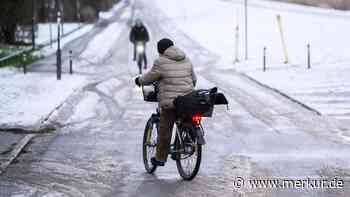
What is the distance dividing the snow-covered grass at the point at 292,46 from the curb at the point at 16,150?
6.47 metres

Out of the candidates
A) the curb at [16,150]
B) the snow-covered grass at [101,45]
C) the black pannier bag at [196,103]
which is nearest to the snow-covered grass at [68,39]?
the snow-covered grass at [101,45]

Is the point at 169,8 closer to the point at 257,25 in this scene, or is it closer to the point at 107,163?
the point at 257,25

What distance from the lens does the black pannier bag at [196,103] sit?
29.9 feet

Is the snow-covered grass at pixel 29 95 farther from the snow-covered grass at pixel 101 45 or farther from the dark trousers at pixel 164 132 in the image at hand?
the snow-covered grass at pixel 101 45

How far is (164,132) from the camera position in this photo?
9711 mm

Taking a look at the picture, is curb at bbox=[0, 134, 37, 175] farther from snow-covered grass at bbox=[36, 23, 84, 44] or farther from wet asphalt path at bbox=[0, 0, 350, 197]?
snow-covered grass at bbox=[36, 23, 84, 44]

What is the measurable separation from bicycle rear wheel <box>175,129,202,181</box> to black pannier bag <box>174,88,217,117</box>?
1.22 ft

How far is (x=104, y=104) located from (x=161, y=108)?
8.74 meters

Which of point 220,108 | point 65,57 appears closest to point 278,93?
point 220,108

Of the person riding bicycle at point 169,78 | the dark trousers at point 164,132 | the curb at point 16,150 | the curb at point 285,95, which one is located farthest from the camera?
the curb at point 285,95

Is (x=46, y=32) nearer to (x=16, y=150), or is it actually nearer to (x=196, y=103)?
(x=16, y=150)

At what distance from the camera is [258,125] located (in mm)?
14664

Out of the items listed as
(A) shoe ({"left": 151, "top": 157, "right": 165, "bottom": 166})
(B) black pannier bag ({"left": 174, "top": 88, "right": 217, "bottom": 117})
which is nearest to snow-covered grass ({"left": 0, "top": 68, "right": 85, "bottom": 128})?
(A) shoe ({"left": 151, "top": 157, "right": 165, "bottom": 166})

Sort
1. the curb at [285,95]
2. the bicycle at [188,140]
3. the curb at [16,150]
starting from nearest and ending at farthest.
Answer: the bicycle at [188,140]
the curb at [16,150]
the curb at [285,95]
